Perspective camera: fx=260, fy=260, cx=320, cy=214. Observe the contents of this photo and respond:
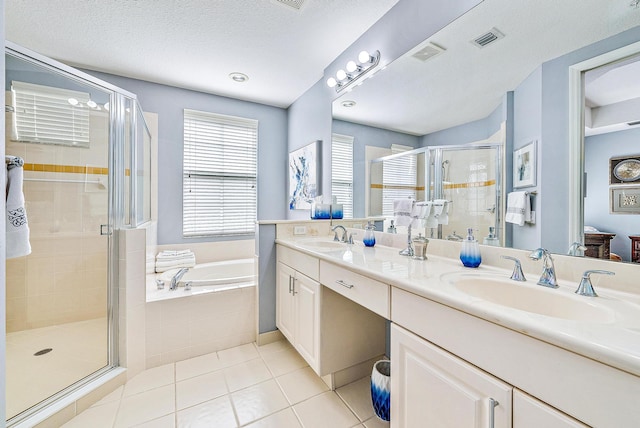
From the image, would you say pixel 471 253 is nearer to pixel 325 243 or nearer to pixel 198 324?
pixel 325 243

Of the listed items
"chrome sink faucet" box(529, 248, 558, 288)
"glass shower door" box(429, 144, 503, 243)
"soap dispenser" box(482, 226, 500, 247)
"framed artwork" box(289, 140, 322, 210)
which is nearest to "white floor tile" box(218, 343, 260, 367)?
"framed artwork" box(289, 140, 322, 210)

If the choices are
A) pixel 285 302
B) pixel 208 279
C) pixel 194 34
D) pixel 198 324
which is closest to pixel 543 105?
pixel 285 302

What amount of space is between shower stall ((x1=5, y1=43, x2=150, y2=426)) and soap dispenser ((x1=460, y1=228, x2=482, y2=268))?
2.09 meters

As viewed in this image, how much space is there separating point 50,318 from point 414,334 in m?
2.81

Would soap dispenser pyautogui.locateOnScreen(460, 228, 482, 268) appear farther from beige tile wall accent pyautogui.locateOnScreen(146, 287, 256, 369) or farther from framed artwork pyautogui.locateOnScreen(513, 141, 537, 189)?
beige tile wall accent pyautogui.locateOnScreen(146, 287, 256, 369)

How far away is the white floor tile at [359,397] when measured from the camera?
1403mm

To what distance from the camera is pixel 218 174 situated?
9.78ft

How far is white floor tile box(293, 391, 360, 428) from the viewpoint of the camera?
4.36ft

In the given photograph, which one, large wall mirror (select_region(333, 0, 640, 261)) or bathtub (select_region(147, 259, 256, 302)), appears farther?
bathtub (select_region(147, 259, 256, 302))

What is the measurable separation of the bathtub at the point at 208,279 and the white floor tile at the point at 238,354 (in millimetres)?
472

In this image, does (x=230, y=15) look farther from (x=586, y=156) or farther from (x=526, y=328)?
(x=526, y=328)

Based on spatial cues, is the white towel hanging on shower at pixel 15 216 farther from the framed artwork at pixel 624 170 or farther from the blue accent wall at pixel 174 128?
the framed artwork at pixel 624 170

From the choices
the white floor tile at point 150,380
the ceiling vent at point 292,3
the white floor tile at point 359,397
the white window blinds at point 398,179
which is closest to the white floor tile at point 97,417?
the white floor tile at point 150,380

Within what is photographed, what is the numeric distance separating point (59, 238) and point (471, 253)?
117 inches
